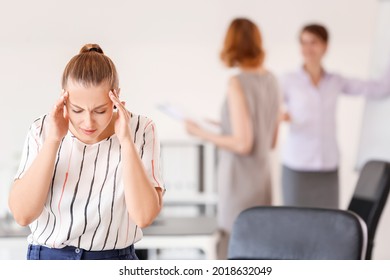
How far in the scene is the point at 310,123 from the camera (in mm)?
2436

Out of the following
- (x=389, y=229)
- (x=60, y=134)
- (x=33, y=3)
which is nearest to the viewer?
(x=60, y=134)

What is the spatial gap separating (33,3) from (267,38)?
7.23 ft

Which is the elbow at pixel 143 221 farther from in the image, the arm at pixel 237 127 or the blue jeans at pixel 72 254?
the arm at pixel 237 127

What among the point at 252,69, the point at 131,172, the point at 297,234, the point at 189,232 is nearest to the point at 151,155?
the point at 131,172

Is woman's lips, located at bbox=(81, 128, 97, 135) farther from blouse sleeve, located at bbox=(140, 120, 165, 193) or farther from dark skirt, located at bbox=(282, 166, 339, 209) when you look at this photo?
dark skirt, located at bbox=(282, 166, 339, 209)

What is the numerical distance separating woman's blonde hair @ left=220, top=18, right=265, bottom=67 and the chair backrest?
1.66ft

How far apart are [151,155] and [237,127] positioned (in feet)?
3.69

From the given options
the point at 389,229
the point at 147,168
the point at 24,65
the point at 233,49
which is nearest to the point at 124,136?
the point at 147,168

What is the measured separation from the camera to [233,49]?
5.75ft

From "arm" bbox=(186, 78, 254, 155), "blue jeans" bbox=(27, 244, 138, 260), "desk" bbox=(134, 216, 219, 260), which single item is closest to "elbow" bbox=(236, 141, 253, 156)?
"arm" bbox=(186, 78, 254, 155)

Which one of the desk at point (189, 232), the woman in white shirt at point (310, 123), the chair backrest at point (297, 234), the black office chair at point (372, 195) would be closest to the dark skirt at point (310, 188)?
the woman in white shirt at point (310, 123)

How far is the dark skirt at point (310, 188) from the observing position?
221 cm

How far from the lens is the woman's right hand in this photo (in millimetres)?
644
